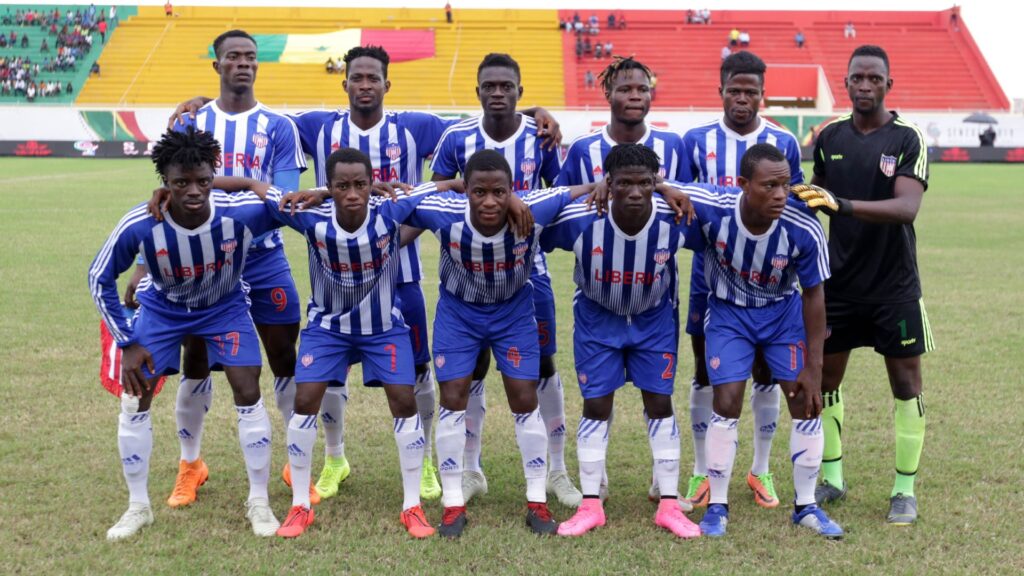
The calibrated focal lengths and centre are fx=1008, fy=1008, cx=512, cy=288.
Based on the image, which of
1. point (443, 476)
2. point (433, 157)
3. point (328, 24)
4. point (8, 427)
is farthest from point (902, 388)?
point (328, 24)

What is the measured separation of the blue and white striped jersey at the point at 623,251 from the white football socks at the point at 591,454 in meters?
0.60

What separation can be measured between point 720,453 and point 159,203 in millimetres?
2983

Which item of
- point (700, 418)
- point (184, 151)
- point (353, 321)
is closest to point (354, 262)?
point (353, 321)

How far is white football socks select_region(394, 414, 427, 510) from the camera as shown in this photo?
5.05 meters

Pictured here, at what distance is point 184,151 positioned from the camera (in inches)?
188

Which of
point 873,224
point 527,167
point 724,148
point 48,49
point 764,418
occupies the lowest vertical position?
point 764,418

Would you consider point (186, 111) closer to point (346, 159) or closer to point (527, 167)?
point (346, 159)

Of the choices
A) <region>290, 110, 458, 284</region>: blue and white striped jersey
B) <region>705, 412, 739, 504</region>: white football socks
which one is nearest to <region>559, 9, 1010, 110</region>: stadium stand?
<region>290, 110, 458, 284</region>: blue and white striped jersey

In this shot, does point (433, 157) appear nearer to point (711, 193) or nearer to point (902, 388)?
point (711, 193)

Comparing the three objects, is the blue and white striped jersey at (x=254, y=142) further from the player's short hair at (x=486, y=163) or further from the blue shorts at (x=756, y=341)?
the blue shorts at (x=756, y=341)

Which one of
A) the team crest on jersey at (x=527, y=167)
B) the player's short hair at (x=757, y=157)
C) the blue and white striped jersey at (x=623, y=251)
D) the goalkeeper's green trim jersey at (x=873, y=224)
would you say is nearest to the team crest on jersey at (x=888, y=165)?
the goalkeeper's green trim jersey at (x=873, y=224)

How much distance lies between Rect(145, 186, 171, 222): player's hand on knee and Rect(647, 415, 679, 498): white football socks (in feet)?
8.61

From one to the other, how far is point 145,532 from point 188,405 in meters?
0.87

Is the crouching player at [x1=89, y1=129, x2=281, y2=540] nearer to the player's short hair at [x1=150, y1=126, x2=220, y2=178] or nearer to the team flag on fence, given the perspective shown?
the player's short hair at [x1=150, y1=126, x2=220, y2=178]
